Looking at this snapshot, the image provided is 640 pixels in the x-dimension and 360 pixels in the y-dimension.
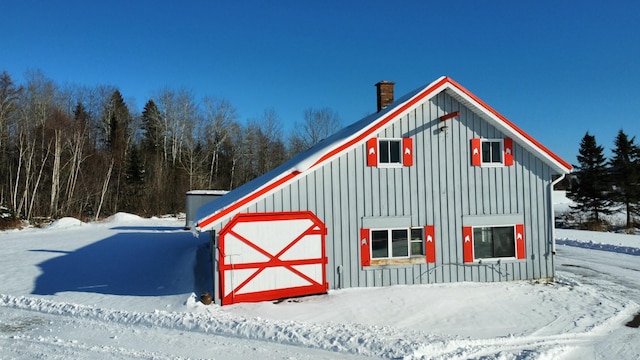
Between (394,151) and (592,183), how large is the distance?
117 feet

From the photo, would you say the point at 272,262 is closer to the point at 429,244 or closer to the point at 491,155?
the point at 429,244

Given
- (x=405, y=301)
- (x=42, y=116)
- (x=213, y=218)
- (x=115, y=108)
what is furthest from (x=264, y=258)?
(x=115, y=108)

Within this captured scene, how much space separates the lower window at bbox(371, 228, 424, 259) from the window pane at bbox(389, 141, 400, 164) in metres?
2.02

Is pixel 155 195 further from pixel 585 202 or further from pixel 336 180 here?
pixel 585 202

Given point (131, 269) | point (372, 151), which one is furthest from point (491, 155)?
point (131, 269)

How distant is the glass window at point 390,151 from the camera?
11930 mm

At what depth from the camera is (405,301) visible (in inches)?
407

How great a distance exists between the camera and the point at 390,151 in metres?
12.0

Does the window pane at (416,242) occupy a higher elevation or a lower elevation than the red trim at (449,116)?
lower

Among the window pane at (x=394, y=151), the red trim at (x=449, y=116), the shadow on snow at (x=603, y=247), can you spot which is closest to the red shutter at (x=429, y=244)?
the window pane at (x=394, y=151)

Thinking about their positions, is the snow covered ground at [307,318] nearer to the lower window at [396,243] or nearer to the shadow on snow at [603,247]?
the lower window at [396,243]

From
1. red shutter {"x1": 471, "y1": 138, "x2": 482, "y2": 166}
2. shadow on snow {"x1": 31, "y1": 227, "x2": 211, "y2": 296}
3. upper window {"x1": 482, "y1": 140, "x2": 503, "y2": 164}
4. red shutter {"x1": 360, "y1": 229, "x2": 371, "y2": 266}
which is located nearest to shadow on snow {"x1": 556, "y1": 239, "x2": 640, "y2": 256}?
upper window {"x1": 482, "y1": 140, "x2": 503, "y2": 164}

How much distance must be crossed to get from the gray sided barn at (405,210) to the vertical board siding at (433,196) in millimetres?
29

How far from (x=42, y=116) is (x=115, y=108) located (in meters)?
10.4
